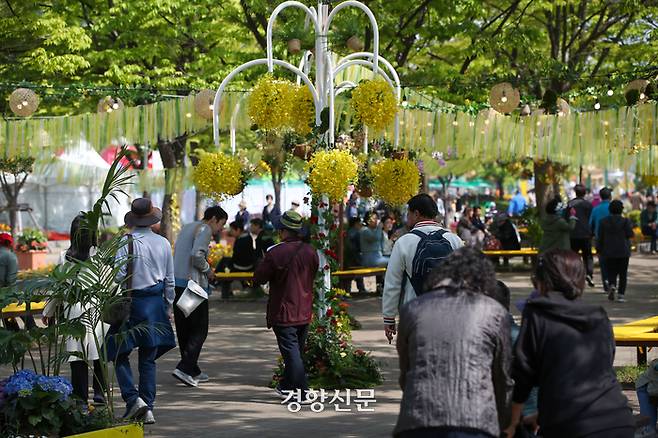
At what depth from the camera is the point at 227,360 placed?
A: 1400cm

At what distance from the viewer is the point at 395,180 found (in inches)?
448

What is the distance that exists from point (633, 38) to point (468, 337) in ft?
79.3

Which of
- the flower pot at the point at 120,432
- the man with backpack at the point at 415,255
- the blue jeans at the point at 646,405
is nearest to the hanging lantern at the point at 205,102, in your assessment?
the man with backpack at the point at 415,255

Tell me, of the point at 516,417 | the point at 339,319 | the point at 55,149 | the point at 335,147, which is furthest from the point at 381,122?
the point at 55,149

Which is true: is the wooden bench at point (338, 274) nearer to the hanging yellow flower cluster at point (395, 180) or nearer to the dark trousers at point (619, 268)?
the dark trousers at point (619, 268)

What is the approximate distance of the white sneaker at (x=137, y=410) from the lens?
972 cm

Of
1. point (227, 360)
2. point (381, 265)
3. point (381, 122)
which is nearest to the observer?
point (381, 122)

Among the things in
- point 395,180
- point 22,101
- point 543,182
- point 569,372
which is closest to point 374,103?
point 395,180

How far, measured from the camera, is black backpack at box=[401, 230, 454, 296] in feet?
28.1

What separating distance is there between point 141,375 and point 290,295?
1.56m

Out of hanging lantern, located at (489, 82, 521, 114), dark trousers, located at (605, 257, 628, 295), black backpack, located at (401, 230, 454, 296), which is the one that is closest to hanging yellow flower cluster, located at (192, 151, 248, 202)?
black backpack, located at (401, 230, 454, 296)

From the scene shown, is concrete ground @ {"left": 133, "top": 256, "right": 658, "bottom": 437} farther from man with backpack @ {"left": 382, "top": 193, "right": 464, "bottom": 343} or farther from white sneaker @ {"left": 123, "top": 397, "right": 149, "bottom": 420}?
man with backpack @ {"left": 382, "top": 193, "right": 464, "bottom": 343}

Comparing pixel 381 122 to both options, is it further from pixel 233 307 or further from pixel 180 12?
pixel 180 12

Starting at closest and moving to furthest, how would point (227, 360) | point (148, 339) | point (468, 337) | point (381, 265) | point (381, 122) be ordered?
point (468, 337) < point (148, 339) < point (381, 122) < point (227, 360) < point (381, 265)
